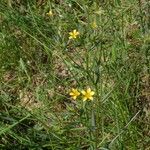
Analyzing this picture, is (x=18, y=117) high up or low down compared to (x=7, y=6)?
down

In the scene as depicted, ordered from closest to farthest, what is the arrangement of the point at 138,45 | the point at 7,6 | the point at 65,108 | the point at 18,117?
the point at 18,117
the point at 65,108
the point at 138,45
the point at 7,6

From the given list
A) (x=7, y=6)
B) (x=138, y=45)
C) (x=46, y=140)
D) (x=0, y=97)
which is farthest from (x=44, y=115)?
(x=7, y=6)

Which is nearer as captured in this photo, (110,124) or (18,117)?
(110,124)

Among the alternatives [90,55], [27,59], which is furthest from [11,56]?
[90,55]

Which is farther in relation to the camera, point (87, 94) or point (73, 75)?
point (73, 75)

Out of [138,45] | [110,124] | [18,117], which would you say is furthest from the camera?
[138,45]

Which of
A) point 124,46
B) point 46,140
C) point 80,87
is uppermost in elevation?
point 124,46

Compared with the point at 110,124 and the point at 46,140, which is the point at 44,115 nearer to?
the point at 46,140
